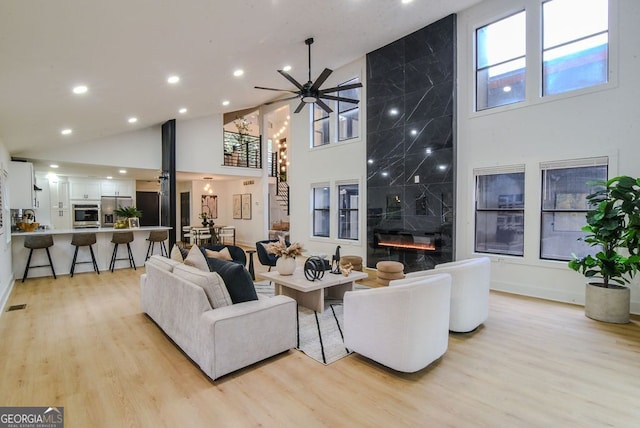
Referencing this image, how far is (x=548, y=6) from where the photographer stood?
15.4 feet

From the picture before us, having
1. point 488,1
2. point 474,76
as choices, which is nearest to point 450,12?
point 488,1

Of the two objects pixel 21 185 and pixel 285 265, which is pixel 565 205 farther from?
pixel 21 185

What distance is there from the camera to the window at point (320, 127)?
8.13m

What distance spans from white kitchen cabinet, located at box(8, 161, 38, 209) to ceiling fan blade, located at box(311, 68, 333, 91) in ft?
19.3

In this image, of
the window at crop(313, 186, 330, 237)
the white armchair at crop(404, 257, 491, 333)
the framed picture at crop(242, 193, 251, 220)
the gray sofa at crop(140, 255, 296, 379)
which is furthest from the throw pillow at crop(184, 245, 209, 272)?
the framed picture at crop(242, 193, 251, 220)

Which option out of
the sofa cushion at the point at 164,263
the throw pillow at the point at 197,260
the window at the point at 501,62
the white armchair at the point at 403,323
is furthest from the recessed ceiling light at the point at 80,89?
the window at the point at 501,62

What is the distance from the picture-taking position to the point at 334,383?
2393 millimetres

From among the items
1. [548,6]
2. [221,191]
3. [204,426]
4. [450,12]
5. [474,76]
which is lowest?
[204,426]

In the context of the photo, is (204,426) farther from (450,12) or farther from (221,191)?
(221,191)

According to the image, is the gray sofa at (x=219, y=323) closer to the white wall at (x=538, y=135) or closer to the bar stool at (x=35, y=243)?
the white wall at (x=538, y=135)

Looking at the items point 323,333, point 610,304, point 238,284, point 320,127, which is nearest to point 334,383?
point 323,333

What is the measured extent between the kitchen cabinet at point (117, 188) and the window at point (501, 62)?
971cm

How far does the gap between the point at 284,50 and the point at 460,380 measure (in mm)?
4991

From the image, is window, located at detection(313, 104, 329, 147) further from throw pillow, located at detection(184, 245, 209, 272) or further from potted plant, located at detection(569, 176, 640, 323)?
potted plant, located at detection(569, 176, 640, 323)
